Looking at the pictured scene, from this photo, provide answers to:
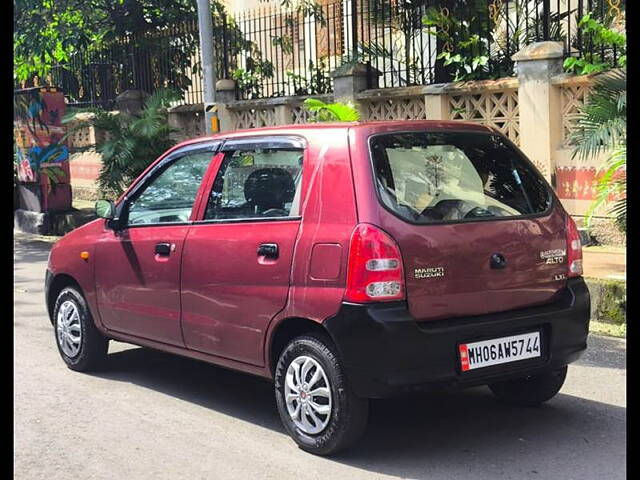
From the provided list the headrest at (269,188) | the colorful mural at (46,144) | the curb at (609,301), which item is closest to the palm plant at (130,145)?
the colorful mural at (46,144)

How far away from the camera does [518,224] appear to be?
5039mm

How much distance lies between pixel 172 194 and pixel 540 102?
238 inches

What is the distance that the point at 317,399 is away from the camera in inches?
191

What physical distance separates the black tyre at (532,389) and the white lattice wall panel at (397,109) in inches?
279

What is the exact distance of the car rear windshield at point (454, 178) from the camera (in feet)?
15.9

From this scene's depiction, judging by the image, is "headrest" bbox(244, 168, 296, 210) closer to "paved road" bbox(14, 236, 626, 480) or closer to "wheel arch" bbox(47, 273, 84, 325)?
"paved road" bbox(14, 236, 626, 480)

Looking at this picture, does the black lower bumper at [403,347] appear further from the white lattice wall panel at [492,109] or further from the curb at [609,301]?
the white lattice wall panel at [492,109]

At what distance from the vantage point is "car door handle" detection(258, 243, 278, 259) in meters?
5.06

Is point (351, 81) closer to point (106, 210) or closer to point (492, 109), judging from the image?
point (492, 109)

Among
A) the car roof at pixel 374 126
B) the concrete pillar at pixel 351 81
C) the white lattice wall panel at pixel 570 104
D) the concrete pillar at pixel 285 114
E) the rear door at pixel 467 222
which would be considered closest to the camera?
the rear door at pixel 467 222

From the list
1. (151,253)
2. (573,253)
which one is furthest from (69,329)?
(573,253)

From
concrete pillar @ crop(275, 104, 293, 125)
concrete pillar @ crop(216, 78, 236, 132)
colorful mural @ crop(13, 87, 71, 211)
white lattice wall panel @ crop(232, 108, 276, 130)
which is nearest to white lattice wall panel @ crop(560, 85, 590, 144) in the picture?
concrete pillar @ crop(275, 104, 293, 125)
